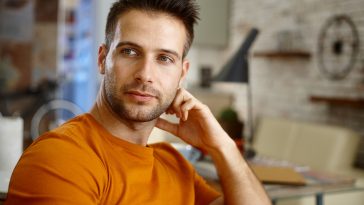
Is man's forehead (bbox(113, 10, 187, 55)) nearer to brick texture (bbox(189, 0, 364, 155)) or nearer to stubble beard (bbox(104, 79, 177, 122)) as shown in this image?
stubble beard (bbox(104, 79, 177, 122))

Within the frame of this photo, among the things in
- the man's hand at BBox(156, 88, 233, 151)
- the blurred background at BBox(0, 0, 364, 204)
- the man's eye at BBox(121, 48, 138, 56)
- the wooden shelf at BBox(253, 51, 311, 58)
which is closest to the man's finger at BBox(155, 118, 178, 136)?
the man's hand at BBox(156, 88, 233, 151)

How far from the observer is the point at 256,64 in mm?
5512

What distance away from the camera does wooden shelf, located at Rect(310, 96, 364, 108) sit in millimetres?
3791

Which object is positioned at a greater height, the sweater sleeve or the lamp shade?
the lamp shade

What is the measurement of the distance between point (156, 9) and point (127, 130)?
323 mm

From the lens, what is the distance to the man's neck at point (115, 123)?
3.88 feet

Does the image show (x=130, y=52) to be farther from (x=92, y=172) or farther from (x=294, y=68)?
(x=294, y=68)

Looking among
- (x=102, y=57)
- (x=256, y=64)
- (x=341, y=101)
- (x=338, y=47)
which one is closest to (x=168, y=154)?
(x=102, y=57)

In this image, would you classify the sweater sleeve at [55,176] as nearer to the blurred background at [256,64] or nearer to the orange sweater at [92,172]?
the orange sweater at [92,172]

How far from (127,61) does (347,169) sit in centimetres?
292

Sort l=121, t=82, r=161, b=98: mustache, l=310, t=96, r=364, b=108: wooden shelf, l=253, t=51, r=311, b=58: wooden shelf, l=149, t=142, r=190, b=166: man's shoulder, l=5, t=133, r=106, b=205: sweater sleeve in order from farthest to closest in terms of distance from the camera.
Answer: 1. l=253, t=51, r=311, b=58: wooden shelf
2. l=310, t=96, r=364, b=108: wooden shelf
3. l=149, t=142, r=190, b=166: man's shoulder
4. l=121, t=82, r=161, b=98: mustache
5. l=5, t=133, r=106, b=205: sweater sleeve

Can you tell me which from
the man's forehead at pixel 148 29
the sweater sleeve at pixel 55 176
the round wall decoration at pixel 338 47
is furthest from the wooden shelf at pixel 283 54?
the sweater sleeve at pixel 55 176

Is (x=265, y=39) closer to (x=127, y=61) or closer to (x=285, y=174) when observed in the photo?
(x=285, y=174)

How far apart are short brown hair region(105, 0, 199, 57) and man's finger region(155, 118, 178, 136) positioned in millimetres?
315
